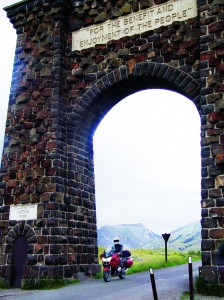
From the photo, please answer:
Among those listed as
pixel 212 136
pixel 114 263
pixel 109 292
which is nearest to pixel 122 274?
pixel 114 263

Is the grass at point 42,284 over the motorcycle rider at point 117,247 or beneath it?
beneath

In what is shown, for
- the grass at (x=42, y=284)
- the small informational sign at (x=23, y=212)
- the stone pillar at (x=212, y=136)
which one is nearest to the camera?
the stone pillar at (x=212, y=136)

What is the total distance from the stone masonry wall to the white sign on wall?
0.19 meters

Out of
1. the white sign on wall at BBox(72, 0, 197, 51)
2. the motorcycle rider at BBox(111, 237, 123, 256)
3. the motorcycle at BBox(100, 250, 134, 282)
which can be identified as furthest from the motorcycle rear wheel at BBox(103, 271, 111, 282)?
the white sign on wall at BBox(72, 0, 197, 51)

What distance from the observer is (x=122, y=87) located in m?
12.2

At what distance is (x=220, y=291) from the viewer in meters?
8.23

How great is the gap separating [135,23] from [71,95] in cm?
280

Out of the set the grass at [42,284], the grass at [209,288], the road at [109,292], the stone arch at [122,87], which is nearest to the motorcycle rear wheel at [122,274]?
the road at [109,292]

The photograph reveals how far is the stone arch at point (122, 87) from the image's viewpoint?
35.6 ft

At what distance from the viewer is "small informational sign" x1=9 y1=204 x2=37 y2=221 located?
11445 millimetres

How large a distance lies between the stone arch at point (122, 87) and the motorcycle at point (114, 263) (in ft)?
11.9

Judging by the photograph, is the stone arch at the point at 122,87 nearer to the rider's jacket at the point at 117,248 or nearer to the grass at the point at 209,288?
the rider's jacket at the point at 117,248

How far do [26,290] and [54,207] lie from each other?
2204mm

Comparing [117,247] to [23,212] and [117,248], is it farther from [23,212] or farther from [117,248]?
[23,212]
